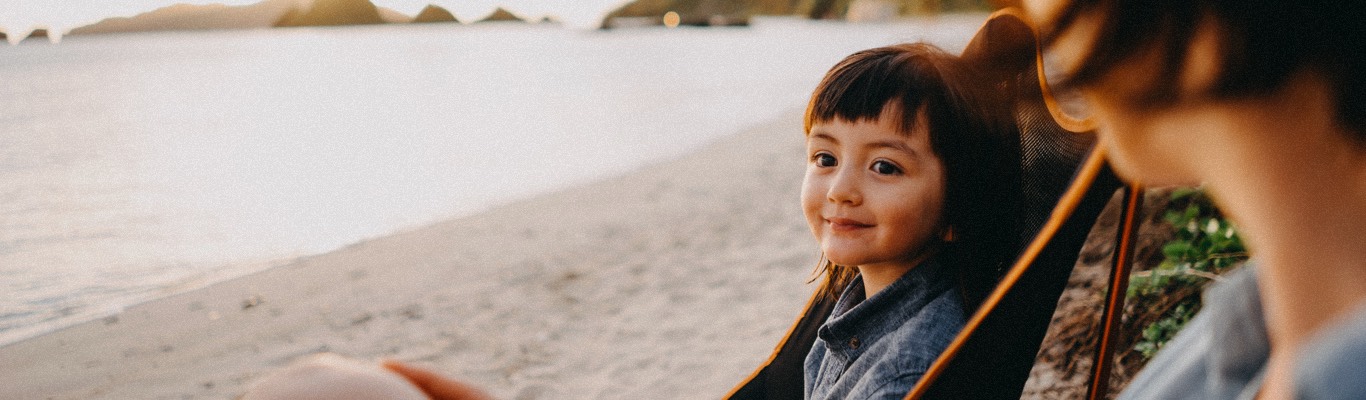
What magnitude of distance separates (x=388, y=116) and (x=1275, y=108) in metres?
27.1

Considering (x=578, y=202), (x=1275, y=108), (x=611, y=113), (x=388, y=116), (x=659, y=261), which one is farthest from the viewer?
(x=388, y=116)

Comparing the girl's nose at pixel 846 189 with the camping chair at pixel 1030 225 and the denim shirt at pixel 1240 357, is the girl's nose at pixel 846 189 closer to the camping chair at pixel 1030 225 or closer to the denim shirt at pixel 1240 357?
the camping chair at pixel 1030 225

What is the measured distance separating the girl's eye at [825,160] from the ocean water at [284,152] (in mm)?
316

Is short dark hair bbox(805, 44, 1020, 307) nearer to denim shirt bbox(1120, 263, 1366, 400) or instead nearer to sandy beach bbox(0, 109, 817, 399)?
denim shirt bbox(1120, 263, 1366, 400)

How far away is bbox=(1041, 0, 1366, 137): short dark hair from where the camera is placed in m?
0.50

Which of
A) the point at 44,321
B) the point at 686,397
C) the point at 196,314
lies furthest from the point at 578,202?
the point at 686,397

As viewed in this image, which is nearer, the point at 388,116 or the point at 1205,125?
the point at 1205,125

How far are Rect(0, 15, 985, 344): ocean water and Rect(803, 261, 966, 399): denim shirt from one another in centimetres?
53

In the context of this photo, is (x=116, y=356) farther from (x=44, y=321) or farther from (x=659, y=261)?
(x=659, y=261)

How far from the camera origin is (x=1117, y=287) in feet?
5.06

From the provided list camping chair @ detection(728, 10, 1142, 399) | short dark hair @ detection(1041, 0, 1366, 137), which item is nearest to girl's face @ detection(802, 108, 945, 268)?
camping chair @ detection(728, 10, 1142, 399)

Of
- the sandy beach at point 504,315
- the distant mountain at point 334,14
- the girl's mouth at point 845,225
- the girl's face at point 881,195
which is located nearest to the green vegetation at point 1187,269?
the girl's face at point 881,195

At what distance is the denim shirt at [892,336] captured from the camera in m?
1.65

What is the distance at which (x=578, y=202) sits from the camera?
10.7 metres
